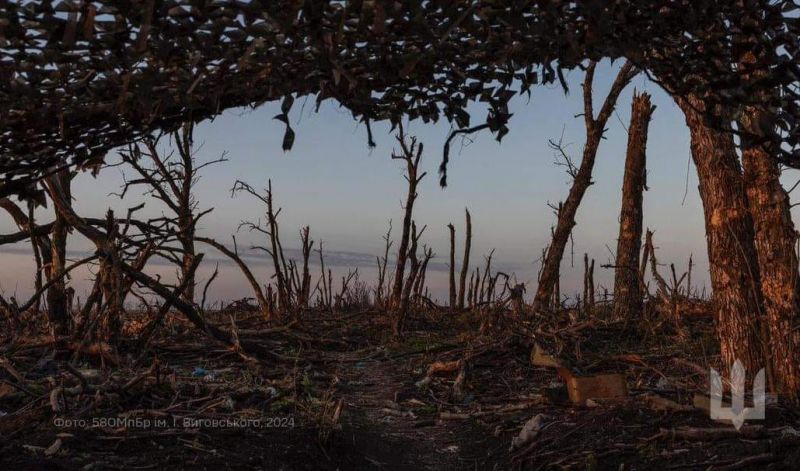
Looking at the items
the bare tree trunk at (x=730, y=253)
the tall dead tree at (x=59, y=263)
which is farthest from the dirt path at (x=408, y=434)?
the tall dead tree at (x=59, y=263)

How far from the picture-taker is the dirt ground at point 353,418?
446cm

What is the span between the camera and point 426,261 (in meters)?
15.0

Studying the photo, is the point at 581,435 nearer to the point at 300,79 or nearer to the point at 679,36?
the point at 679,36

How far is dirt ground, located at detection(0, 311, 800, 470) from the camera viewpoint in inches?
175

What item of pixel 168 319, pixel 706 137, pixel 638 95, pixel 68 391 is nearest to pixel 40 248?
pixel 168 319

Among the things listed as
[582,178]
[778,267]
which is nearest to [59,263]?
[778,267]

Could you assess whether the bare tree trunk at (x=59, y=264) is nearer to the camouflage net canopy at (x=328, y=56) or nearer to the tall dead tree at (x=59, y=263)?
the tall dead tree at (x=59, y=263)

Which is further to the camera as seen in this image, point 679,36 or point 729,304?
point 729,304

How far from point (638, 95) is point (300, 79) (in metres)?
11.6

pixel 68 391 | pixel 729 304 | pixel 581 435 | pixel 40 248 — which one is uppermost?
pixel 40 248

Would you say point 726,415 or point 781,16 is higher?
point 781,16

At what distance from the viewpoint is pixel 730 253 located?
230 inches

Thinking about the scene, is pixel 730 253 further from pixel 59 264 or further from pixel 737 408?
pixel 59 264

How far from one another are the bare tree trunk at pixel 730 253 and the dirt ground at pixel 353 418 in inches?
20.1
